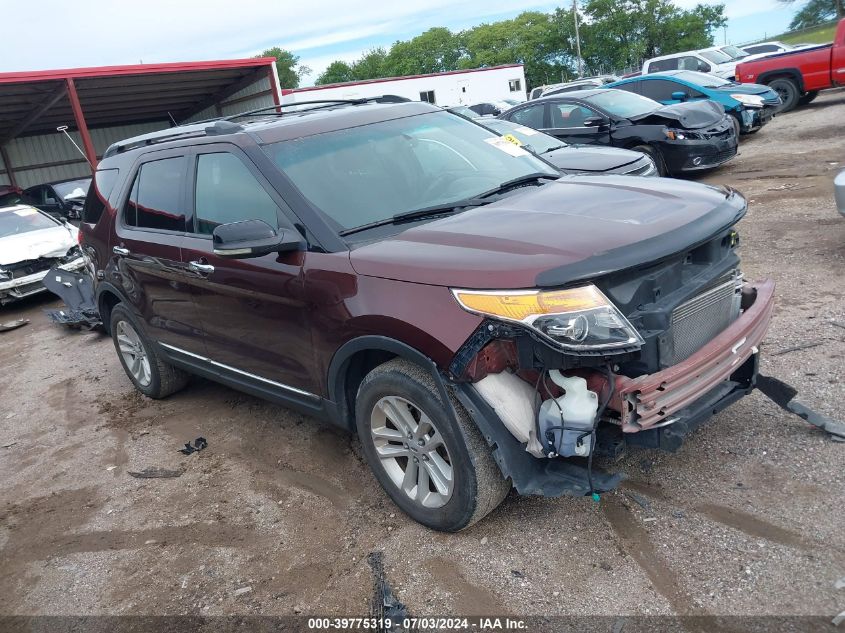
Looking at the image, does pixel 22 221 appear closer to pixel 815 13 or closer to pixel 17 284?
pixel 17 284

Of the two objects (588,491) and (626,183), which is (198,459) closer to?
(588,491)

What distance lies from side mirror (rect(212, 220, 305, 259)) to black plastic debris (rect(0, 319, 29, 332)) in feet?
25.5

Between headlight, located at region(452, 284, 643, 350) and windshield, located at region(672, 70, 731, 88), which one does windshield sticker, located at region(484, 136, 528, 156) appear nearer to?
headlight, located at region(452, 284, 643, 350)

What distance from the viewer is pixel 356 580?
301cm

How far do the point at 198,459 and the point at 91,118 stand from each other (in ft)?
67.1

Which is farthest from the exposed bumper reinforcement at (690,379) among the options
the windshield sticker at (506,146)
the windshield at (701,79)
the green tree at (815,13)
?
the green tree at (815,13)

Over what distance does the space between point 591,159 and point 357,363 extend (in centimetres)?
549

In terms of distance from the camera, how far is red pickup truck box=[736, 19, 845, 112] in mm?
15258

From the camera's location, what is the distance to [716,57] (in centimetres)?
2114

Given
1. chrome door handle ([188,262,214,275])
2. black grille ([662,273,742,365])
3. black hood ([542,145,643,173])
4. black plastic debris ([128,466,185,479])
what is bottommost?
black plastic debris ([128,466,185,479])

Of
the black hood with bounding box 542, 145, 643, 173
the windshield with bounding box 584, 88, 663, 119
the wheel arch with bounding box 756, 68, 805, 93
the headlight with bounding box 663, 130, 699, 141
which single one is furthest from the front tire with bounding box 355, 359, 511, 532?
the wheel arch with bounding box 756, 68, 805, 93

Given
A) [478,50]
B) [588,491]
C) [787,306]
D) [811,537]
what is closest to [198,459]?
[588,491]

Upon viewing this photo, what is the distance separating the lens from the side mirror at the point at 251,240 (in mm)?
3256

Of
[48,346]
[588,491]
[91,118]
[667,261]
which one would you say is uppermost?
[91,118]
